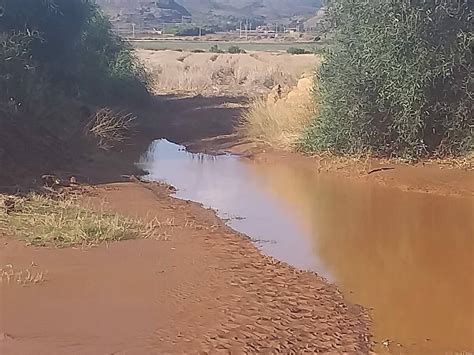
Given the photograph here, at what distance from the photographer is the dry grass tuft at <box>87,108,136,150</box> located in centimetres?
2295

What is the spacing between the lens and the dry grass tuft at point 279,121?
23.8 meters

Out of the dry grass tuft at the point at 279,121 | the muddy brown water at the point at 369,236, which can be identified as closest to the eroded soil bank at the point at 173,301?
the muddy brown water at the point at 369,236

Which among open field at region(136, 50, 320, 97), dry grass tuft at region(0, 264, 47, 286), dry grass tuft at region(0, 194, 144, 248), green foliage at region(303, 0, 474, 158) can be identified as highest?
green foliage at region(303, 0, 474, 158)

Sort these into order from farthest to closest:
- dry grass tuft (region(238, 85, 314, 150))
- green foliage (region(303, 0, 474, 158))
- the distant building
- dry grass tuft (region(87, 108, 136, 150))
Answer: the distant building → dry grass tuft (region(238, 85, 314, 150)) → dry grass tuft (region(87, 108, 136, 150)) → green foliage (region(303, 0, 474, 158))

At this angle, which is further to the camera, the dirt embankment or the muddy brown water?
the muddy brown water

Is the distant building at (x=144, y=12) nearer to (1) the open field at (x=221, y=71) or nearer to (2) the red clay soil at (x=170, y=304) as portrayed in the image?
(1) the open field at (x=221, y=71)

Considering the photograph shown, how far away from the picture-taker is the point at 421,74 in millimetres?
19359

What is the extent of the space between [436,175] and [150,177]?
668 cm

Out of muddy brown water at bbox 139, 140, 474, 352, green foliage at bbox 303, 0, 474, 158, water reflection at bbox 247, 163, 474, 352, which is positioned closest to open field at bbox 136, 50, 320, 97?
green foliage at bbox 303, 0, 474, 158

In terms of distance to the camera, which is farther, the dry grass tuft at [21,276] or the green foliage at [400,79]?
the green foliage at [400,79]

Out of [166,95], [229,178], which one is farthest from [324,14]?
[166,95]

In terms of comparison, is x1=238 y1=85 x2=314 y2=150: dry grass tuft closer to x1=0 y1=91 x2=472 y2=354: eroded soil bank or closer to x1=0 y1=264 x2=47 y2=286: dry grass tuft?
x1=0 y1=91 x2=472 y2=354: eroded soil bank

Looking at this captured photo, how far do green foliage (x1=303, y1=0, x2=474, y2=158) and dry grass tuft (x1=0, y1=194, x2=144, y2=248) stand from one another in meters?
8.94

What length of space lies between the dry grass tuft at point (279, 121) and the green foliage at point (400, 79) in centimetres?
214
